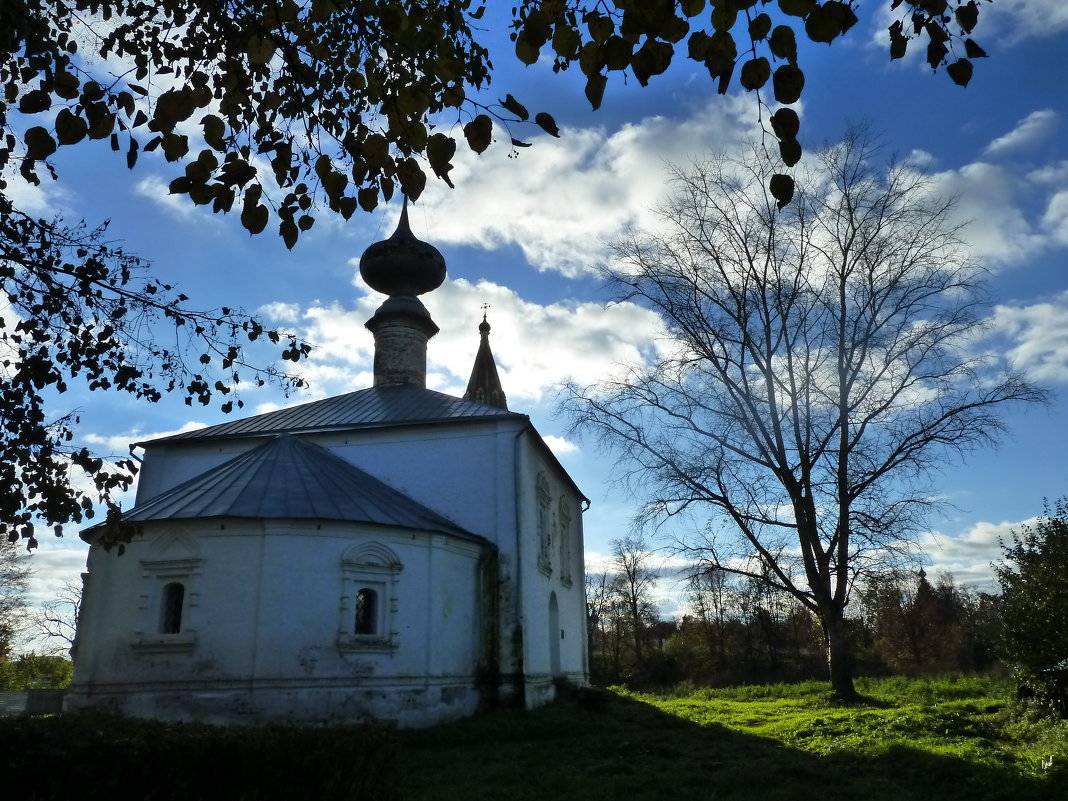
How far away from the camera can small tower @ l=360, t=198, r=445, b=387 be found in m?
21.2

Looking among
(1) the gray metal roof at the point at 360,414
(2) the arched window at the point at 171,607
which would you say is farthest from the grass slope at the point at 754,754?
(1) the gray metal roof at the point at 360,414

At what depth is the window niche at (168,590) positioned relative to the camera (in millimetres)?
12453

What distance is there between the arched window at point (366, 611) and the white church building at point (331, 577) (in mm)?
33

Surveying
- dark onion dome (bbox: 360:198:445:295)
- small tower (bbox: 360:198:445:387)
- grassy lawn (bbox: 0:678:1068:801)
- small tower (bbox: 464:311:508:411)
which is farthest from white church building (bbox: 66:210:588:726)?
small tower (bbox: 464:311:508:411)

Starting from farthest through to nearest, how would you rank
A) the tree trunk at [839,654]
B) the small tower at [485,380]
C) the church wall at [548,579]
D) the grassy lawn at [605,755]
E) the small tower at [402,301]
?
the small tower at [485,380] → the small tower at [402,301] → the tree trunk at [839,654] → the church wall at [548,579] → the grassy lawn at [605,755]

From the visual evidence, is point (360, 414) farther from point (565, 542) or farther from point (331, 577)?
point (565, 542)

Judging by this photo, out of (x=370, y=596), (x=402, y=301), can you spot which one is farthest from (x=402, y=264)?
(x=370, y=596)

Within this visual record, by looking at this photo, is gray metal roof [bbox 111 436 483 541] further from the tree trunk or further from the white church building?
the tree trunk

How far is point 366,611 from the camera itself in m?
13.4

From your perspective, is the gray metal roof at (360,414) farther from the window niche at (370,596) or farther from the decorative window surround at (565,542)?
the decorative window surround at (565,542)

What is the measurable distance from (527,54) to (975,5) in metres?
1.56

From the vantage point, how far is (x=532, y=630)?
1593 cm

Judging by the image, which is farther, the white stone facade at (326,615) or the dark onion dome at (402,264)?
the dark onion dome at (402,264)

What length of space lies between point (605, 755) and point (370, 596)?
197 inches
